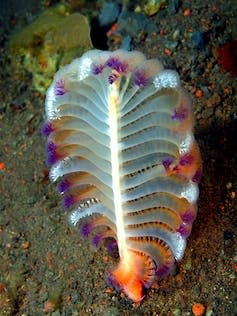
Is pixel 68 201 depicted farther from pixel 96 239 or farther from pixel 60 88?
pixel 60 88

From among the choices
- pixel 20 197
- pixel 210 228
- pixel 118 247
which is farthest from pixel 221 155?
pixel 20 197

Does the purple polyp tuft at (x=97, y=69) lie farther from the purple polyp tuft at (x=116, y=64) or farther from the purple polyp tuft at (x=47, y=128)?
the purple polyp tuft at (x=47, y=128)

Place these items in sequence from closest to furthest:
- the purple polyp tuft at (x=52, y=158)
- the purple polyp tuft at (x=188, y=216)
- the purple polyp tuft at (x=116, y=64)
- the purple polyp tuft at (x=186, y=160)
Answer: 1. the purple polyp tuft at (x=116, y=64)
2. the purple polyp tuft at (x=186, y=160)
3. the purple polyp tuft at (x=188, y=216)
4. the purple polyp tuft at (x=52, y=158)

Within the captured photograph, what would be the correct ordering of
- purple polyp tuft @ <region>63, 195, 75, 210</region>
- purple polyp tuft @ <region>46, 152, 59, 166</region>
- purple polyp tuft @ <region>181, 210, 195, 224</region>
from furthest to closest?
purple polyp tuft @ <region>63, 195, 75, 210</region>, purple polyp tuft @ <region>46, 152, 59, 166</region>, purple polyp tuft @ <region>181, 210, 195, 224</region>

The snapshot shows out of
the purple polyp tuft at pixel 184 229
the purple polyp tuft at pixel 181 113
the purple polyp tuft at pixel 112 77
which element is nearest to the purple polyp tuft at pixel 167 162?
the purple polyp tuft at pixel 181 113

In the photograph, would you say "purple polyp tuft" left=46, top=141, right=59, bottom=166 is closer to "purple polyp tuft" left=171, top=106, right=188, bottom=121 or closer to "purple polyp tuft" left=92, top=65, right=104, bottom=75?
"purple polyp tuft" left=92, top=65, right=104, bottom=75

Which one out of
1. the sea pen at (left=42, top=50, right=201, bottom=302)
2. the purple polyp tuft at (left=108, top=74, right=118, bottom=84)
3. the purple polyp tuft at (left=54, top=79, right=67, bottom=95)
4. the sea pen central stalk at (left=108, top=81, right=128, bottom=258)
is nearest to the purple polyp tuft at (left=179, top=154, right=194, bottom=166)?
Answer: the sea pen at (left=42, top=50, right=201, bottom=302)

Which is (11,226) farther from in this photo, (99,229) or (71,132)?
(71,132)

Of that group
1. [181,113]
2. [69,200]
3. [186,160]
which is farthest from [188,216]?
[69,200]
